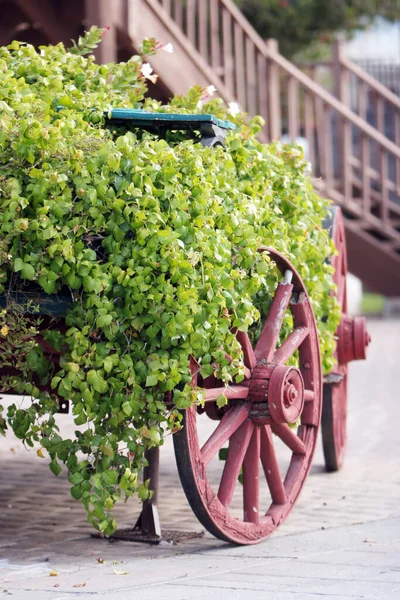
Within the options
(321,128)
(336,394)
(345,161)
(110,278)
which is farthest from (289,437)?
(345,161)

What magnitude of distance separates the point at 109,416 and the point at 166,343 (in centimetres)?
31

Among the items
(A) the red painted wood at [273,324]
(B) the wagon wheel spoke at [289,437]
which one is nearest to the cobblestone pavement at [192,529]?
(B) the wagon wheel spoke at [289,437]

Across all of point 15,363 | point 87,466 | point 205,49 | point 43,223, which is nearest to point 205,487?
point 87,466

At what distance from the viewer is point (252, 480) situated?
170 inches

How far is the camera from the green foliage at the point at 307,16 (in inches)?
557

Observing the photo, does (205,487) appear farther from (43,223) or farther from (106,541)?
(43,223)

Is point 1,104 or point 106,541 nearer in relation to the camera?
point 1,104

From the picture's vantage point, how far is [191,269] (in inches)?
145

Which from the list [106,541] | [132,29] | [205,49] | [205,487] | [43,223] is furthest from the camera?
[205,49]

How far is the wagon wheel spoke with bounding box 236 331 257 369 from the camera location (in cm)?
418

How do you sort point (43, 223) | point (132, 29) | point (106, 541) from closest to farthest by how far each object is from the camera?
point (43, 223) < point (106, 541) < point (132, 29)

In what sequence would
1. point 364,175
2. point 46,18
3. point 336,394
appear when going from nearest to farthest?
1. point 336,394
2. point 46,18
3. point 364,175

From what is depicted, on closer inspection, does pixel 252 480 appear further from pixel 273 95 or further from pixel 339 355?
pixel 273 95

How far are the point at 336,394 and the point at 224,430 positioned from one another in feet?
6.18
